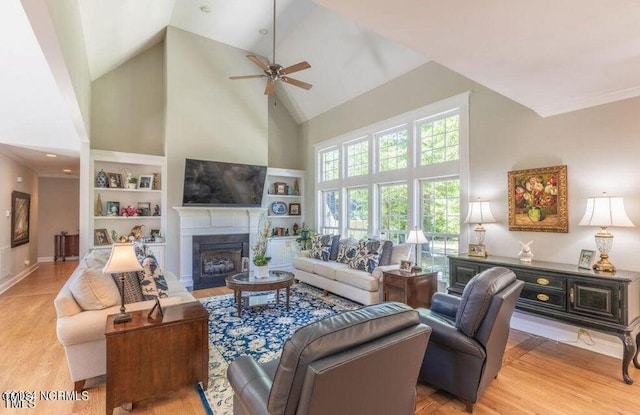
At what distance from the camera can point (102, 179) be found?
5.56m

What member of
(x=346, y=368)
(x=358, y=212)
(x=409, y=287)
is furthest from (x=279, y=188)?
(x=346, y=368)

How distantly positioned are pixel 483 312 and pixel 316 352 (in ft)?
4.75

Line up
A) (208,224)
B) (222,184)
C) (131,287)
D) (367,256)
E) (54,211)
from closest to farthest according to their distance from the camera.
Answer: (131,287) → (367,256) → (208,224) → (222,184) → (54,211)

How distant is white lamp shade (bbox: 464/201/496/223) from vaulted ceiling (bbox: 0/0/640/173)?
1.26 metres

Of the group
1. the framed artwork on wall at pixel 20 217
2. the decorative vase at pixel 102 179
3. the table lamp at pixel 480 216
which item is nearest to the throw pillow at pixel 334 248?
the table lamp at pixel 480 216

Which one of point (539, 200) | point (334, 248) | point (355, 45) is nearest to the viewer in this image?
point (539, 200)

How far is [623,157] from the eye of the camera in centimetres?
313

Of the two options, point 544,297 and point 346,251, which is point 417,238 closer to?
point 346,251

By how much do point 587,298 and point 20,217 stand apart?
31.7 feet

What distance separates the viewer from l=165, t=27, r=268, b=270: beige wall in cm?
590

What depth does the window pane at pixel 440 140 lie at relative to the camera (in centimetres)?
463

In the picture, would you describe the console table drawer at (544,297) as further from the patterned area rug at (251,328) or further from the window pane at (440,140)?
the patterned area rug at (251,328)

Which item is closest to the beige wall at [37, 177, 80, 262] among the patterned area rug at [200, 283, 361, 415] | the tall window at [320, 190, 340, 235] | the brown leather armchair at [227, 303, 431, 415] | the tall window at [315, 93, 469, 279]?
the patterned area rug at [200, 283, 361, 415]

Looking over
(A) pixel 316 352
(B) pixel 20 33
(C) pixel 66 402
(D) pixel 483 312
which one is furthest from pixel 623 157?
(B) pixel 20 33
